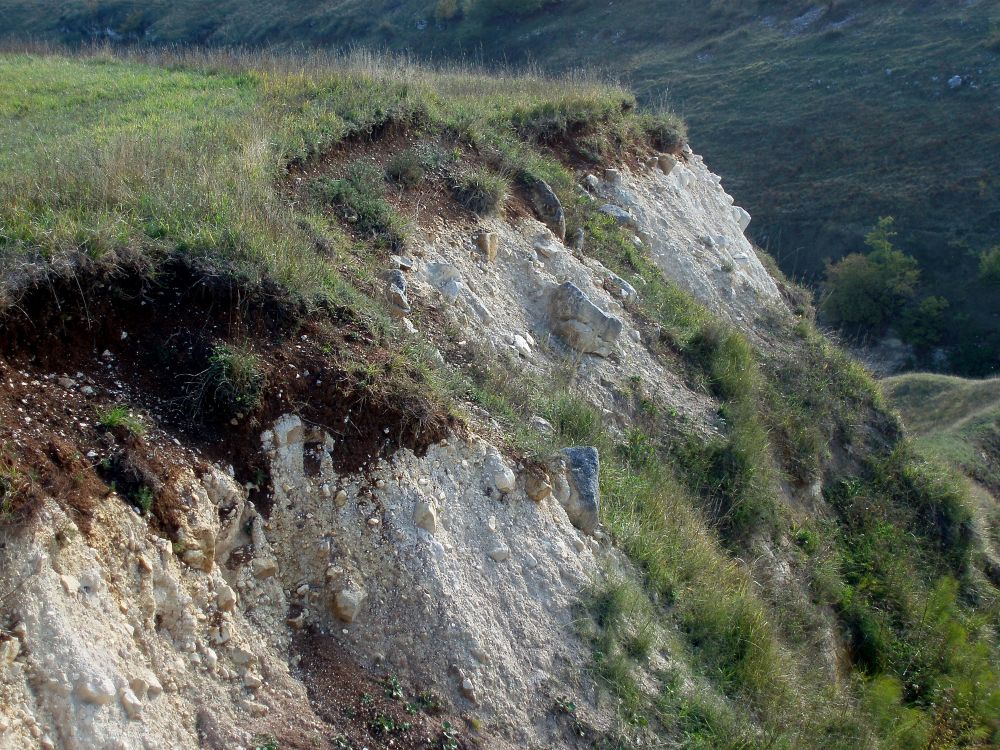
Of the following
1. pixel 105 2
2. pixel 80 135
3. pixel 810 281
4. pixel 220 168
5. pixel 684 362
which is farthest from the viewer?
pixel 105 2

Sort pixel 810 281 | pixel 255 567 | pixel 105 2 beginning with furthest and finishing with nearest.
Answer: pixel 105 2 → pixel 810 281 → pixel 255 567

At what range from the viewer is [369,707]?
4.04 meters

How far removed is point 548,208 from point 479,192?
4.42 feet

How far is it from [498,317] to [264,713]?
4.38 meters

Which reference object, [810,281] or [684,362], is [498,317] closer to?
[684,362]

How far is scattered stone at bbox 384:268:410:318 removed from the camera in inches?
245

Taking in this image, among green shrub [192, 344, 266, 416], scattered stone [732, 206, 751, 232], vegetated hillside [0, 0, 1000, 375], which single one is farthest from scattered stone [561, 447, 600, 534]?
vegetated hillside [0, 0, 1000, 375]

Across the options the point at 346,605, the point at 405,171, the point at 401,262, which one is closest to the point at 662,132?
the point at 405,171

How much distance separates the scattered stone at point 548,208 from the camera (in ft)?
30.7

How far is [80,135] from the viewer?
827 centimetres

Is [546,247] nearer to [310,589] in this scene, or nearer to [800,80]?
[310,589]

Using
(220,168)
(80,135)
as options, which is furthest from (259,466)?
(80,135)

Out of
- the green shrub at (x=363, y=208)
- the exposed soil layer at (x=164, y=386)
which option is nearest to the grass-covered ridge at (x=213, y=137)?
the exposed soil layer at (x=164, y=386)

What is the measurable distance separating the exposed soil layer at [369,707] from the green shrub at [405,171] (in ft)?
16.1
